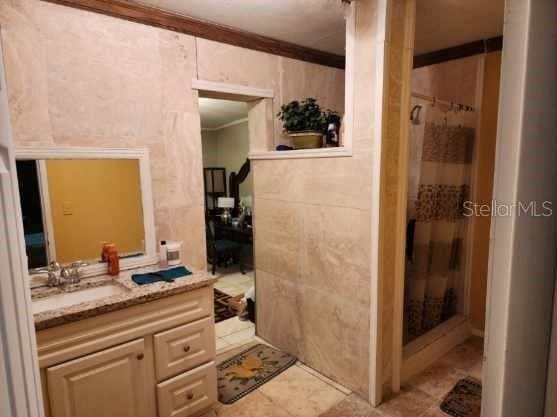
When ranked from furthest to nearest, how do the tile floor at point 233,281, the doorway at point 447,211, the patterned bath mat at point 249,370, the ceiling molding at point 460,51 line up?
the tile floor at point 233,281
the ceiling molding at point 460,51
the doorway at point 447,211
the patterned bath mat at point 249,370

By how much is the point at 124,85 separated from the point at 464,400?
277cm

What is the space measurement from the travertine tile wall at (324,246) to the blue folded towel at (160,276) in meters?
0.79

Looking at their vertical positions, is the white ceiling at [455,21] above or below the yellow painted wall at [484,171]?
above

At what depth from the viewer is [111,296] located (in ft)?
5.36

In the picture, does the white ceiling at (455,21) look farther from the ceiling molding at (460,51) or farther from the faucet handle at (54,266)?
the faucet handle at (54,266)

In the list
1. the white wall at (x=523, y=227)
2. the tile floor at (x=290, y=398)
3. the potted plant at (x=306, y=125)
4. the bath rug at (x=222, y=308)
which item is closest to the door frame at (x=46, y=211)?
the tile floor at (x=290, y=398)

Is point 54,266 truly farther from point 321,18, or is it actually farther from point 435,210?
point 435,210

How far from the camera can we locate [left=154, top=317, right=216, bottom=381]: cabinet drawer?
1.71 meters

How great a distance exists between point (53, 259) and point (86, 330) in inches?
24.4

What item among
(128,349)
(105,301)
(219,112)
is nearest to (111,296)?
(105,301)

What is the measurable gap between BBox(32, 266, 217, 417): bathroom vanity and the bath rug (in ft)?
4.24

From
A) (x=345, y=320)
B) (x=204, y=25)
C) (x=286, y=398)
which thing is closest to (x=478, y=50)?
(x=204, y=25)

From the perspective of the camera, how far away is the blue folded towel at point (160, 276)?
71.9 inches

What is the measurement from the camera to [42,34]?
1710mm
